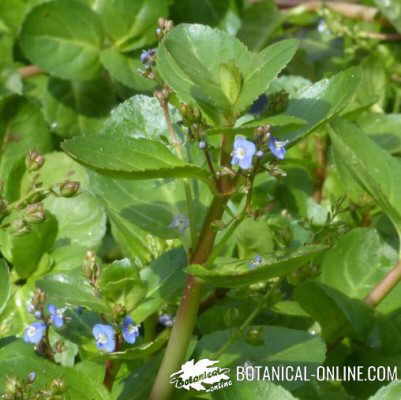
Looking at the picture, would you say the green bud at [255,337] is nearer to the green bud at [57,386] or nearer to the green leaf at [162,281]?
the green leaf at [162,281]

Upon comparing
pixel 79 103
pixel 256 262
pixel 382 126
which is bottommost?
pixel 79 103

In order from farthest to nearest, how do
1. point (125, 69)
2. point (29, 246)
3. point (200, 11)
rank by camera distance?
point (200, 11) → point (125, 69) → point (29, 246)

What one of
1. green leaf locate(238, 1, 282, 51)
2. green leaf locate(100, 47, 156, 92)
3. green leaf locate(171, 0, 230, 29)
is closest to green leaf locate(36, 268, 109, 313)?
green leaf locate(100, 47, 156, 92)

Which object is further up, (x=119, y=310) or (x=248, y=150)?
(x=248, y=150)

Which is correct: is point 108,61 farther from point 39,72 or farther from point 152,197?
point 152,197

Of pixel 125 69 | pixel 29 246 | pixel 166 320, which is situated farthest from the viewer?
pixel 125 69

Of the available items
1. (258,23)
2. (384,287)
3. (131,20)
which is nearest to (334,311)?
(384,287)

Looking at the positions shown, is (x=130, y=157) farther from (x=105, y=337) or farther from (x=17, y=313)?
(x=17, y=313)
